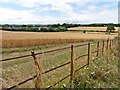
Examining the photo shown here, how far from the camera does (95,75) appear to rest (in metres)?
8.11

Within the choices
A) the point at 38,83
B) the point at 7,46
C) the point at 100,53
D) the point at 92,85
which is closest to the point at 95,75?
the point at 92,85

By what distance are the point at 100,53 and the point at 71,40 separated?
46009 millimetres

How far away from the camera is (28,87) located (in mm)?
7188

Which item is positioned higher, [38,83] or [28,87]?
[38,83]

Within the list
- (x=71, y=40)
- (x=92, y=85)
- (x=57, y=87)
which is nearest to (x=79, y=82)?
(x=92, y=85)

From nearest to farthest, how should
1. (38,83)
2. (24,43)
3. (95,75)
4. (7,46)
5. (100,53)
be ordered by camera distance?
(38,83), (95,75), (100,53), (7,46), (24,43)

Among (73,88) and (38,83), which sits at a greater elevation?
(38,83)

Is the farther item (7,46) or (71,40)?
(71,40)

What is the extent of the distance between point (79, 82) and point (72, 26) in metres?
134

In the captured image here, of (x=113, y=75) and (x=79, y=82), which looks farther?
(x=113, y=75)

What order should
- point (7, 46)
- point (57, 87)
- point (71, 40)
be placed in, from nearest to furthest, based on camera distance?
point (57, 87)
point (7, 46)
point (71, 40)

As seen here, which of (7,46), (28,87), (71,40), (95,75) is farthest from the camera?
(71,40)

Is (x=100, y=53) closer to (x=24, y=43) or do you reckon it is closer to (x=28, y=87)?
(x=28, y=87)

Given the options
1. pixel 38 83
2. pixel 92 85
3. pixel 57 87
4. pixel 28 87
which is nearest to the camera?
pixel 38 83
